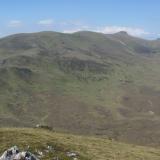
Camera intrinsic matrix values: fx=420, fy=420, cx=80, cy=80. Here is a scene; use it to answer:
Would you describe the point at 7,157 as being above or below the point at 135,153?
above

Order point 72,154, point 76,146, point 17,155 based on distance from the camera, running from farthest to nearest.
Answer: point 76,146, point 72,154, point 17,155

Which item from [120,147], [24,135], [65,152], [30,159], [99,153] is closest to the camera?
[30,159]

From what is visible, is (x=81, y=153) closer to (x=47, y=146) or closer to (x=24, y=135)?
(x=47, y=146)

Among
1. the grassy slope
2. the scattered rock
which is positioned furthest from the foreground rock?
the scattered rock

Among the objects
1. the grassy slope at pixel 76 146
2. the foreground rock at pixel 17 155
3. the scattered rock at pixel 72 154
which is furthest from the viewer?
the grassy slope at pixel 76 146

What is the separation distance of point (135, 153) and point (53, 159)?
21931mm

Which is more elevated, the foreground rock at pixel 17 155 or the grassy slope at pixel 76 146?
the foreground rock at pixel 17 155

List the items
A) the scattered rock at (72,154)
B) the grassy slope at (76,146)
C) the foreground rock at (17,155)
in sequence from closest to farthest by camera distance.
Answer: the foreground rock at (17,155), the scattered rock at (72,154), the grassy slope at (76,146)

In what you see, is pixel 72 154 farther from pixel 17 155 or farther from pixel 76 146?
pixel 17 155

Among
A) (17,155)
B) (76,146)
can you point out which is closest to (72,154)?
(76,146)

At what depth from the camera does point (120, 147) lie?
260 feet

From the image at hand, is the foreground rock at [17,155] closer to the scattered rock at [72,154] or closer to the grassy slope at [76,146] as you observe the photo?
the grassy slope at [76,146]

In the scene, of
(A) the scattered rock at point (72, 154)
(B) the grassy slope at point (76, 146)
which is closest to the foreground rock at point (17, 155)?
(B) the grassy slope at point (76, 146)

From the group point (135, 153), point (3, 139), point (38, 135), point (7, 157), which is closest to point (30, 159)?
point (7, 157)
